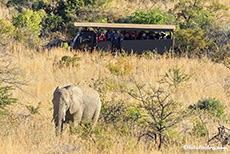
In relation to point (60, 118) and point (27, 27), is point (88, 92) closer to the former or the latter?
point (60, 118)

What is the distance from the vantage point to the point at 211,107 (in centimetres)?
1135

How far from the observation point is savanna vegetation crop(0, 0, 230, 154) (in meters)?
8.11

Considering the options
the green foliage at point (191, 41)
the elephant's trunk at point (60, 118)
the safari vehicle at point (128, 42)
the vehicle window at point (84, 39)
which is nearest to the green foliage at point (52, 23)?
the vehicle window at point (84, 39)

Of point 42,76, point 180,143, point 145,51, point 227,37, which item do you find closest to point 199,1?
point 227,37

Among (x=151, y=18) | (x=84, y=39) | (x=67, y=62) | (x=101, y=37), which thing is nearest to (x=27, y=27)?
(x=84, y=39)

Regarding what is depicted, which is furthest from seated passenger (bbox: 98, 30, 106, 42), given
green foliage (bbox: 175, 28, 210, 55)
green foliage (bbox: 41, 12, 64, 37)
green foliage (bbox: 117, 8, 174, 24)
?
green foliage (bbox: 41, 12, 64, 37)

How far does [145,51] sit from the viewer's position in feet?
63.3

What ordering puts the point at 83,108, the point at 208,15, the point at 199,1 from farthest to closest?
the point at 199,1 → the point at 208,15 → the point at 83,108

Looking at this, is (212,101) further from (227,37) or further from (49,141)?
(227,37)

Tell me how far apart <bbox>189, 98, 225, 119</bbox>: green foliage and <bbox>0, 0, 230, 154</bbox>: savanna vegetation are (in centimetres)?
3

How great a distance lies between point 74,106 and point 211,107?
507 cm

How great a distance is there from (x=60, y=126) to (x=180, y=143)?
8.54ft

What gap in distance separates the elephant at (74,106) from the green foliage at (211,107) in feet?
12.4

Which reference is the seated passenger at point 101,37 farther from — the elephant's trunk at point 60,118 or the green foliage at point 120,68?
the elephant's trunk at point 60,118
